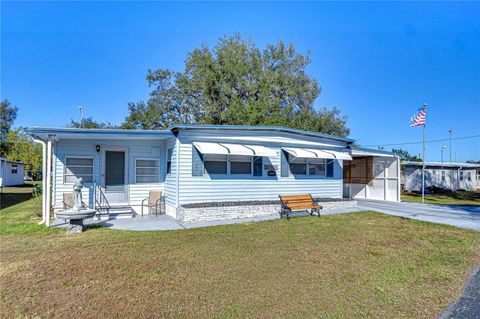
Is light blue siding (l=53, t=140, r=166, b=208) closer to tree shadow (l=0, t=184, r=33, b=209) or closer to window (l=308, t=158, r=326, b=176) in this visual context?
tree shadow (l=0, t=184, r=33, b=209)

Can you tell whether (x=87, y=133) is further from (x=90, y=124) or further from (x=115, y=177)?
(x=90, y=124)

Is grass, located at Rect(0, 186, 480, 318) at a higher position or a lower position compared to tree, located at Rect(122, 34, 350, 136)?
lower

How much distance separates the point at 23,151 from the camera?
1277 inches

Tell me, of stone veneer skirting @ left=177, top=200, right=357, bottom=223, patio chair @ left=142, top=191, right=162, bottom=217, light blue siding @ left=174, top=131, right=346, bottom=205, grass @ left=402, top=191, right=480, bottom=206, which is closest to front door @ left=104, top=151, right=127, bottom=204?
patio chair @ left=142, top=191, right=162, bottom=217

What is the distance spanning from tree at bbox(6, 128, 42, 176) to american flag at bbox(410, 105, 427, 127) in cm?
3660

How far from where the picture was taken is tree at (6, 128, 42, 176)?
3180 cm

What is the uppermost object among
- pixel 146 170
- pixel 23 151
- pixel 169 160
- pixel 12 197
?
pixel 23 151

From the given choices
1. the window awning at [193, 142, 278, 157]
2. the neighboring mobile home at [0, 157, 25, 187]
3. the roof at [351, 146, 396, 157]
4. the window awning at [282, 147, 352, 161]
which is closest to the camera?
the window awning at [193, 142, 278, 157]

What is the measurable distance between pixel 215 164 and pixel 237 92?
55.5 feet

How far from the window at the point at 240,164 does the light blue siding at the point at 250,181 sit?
281 millimetres

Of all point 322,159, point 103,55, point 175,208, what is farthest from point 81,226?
point 103,55

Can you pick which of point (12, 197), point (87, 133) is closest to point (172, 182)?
point (87, 133)

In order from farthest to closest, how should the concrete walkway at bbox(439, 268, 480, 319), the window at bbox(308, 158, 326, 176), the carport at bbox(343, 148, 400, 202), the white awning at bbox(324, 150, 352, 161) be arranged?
the carport at bbox(343, 148, 400, 202)
the window at bbox(308, 158, 326, 176)
the white awning at bbox(324, 150, 352, 161)
the concrete walkway at bbox(439, 268, 480, 319)

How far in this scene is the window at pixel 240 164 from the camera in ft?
35.6
